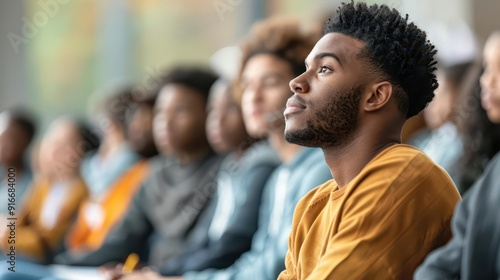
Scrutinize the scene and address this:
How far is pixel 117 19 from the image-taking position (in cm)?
401

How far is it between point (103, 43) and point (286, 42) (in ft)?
8.85

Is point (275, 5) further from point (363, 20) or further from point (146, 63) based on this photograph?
point (363, 20)

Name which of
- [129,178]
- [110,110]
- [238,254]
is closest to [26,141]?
[110,110]

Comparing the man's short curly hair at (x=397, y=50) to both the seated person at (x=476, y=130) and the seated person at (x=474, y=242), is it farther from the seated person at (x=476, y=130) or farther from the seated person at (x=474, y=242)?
the seated person at (x=476, y=130)

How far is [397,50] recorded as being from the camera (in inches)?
35.7

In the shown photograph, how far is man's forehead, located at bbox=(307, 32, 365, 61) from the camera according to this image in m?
0.92

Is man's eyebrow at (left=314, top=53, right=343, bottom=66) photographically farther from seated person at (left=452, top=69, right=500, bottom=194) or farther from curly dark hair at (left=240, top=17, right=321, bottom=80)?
seated person at (left=452, top=69, right=500, bottom=194)

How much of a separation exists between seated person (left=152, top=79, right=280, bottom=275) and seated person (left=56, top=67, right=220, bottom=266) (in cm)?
5

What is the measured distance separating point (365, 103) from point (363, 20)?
3.7 inches

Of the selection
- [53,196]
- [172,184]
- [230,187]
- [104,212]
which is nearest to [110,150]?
[53,196]

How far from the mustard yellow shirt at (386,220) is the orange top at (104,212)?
1329mm

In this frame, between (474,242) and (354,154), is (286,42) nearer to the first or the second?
(354,154)

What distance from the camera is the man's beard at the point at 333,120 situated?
0.92 meters

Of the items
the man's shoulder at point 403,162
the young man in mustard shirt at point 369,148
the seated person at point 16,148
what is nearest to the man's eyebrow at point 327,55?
the young man in mustard shirt at point 369,148
